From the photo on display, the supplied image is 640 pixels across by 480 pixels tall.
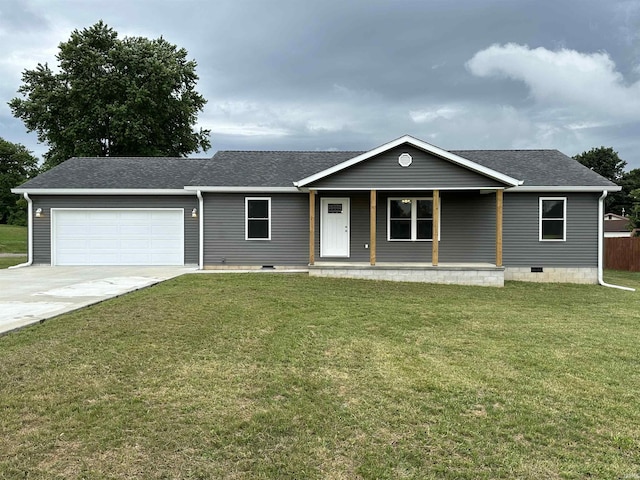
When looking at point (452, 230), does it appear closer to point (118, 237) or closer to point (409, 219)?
point (409, 219)

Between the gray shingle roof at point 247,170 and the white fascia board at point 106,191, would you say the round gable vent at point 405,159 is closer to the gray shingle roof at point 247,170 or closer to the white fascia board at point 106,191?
the gray shingle roof at point 247,170

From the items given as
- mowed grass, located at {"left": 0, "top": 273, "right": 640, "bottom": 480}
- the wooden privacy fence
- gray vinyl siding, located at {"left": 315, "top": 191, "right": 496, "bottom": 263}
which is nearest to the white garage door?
gray vinyl siding, located at {"left": 315, "top": 191, "right": 496, "bottom": 263}

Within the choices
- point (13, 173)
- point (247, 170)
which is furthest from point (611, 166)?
point (13, 173)

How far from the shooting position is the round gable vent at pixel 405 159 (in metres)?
11.4

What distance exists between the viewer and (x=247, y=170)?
1349 centimetres

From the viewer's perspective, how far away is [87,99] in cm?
2430

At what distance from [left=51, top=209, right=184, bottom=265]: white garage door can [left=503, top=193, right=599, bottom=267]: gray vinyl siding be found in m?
10.3

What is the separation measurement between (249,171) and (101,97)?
17.0 m

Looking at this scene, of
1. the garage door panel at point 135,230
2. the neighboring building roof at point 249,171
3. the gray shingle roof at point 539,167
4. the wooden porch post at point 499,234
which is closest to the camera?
the wooden porch post at point 499,234

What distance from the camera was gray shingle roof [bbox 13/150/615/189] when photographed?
12.7 metres

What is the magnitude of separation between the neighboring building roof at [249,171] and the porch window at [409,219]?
6.09ft

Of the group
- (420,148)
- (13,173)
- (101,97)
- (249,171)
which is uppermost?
(101,97)

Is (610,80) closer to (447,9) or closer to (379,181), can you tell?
(447,9)

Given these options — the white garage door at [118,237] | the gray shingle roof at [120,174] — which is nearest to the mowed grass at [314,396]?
the white garage door at [118,237]
